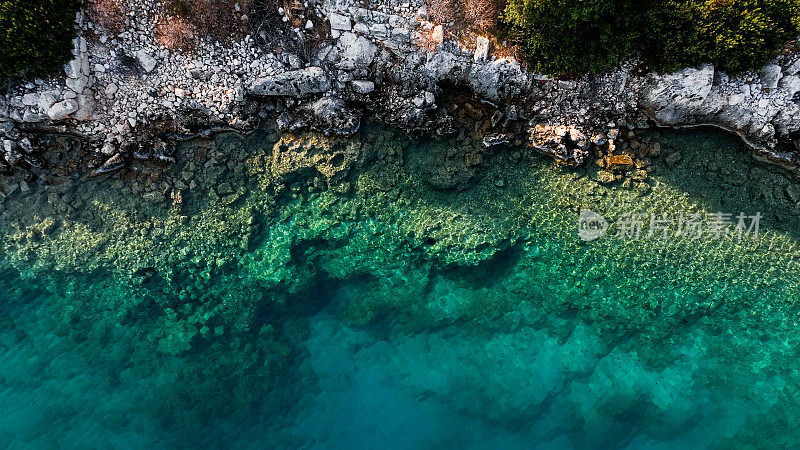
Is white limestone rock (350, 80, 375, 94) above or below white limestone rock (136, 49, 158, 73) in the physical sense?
below

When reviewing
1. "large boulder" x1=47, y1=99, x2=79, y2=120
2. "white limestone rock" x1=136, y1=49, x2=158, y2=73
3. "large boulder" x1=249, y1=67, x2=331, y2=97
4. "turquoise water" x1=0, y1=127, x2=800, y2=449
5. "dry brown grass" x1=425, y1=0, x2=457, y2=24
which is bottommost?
"turquoise water" x1=0, y1=127, x2=800, y2=449

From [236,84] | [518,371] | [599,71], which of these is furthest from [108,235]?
[599,71]

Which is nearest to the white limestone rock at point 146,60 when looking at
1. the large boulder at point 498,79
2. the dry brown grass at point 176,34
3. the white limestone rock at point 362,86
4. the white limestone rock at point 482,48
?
the dry brown grass at point 176,34

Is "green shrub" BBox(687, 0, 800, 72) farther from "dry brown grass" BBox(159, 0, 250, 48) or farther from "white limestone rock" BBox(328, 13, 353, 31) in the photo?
"dry brown grass" BBox(159, 0, 250, 48)

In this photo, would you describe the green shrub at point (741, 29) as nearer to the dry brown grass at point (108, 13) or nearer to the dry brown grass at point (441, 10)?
the dry brown grass at point (441, 10)

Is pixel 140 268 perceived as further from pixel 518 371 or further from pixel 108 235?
pixel 518 371

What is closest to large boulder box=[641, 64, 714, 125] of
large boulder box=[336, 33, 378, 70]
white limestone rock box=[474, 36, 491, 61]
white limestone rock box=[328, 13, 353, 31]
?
white limestone rock box=[474, 36, 491, 61]
